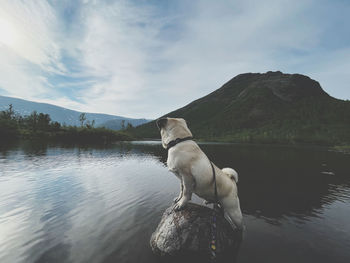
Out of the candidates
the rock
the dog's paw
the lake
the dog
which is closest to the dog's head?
the dog

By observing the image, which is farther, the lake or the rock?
the lake

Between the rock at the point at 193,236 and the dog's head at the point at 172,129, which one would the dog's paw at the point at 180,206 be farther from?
the dog's head at the point at 172,129

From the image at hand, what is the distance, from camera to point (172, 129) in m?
4.70

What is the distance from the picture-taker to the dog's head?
4.63 metres

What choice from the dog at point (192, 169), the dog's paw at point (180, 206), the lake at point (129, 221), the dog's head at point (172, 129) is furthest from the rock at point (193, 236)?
the dog's head at point (172, 129)

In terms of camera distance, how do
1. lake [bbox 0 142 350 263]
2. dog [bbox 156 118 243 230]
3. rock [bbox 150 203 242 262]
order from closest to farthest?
dog [bbox 156 118 243 230], rock [bbox 150 203 242 262], lake [bbox 0 142 350 263]

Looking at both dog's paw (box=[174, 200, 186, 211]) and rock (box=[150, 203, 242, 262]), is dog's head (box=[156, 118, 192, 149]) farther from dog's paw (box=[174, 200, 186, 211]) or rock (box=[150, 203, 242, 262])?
rock (box=[150, 203, 242, 262])

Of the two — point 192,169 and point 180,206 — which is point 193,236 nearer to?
point 180,206

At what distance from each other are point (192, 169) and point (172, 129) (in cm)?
126

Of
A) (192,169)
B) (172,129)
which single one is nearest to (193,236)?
(192,169)

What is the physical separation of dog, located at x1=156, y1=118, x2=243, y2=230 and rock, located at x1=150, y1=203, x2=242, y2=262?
496 millimetres

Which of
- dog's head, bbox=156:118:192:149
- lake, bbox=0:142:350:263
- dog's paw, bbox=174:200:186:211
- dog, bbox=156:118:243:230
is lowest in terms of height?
lake, bbox=0:142:350:263

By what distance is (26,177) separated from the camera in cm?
1561

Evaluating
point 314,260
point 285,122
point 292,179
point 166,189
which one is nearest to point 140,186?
point 166,189
